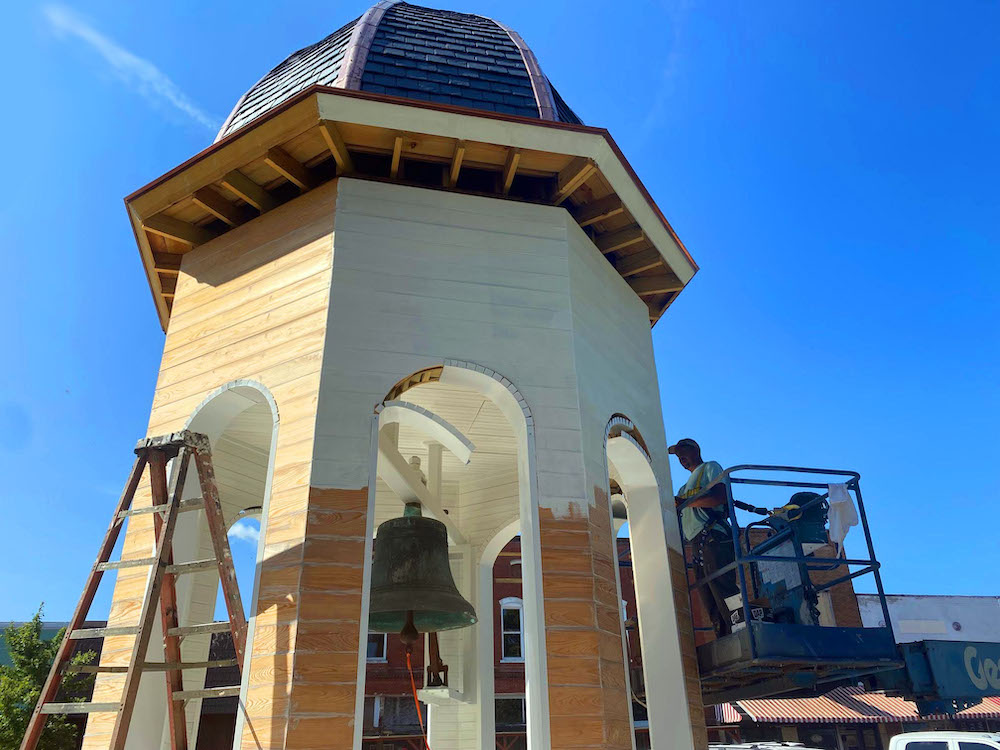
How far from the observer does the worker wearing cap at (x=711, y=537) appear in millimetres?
7258

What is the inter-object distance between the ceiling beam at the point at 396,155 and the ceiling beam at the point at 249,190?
133 cm

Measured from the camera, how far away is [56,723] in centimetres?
1595

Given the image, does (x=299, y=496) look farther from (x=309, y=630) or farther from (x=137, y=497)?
(x=137, y=497)

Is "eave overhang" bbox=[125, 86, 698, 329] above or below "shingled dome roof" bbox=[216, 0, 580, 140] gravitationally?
below

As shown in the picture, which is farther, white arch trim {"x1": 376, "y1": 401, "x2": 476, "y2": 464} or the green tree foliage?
the green tree foliage

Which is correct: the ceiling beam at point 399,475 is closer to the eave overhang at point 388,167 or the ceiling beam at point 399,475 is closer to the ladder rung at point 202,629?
the ladder rung at point 202,629

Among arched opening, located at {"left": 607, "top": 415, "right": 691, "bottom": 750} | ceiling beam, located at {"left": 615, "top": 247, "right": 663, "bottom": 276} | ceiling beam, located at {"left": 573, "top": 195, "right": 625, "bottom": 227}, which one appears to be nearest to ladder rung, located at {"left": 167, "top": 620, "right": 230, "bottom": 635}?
arched opening, located at {"left": 607, "top": 415, "right": 691, "bottom": 750}

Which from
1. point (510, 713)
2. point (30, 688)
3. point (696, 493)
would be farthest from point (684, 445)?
point (510, 713)

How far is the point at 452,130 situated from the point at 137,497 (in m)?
4.39

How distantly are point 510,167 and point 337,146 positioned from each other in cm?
165

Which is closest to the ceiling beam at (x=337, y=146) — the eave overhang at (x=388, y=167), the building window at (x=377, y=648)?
the eave overhang at (x=388, y=167)

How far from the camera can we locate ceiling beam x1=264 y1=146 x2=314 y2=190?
23.3ft

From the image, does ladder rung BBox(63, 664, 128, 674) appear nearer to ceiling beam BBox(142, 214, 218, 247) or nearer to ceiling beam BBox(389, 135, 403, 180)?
ceiling beam BBox(142, 214, 218, 247)

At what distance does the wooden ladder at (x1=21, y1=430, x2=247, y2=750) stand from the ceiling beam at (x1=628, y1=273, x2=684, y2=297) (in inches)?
214
